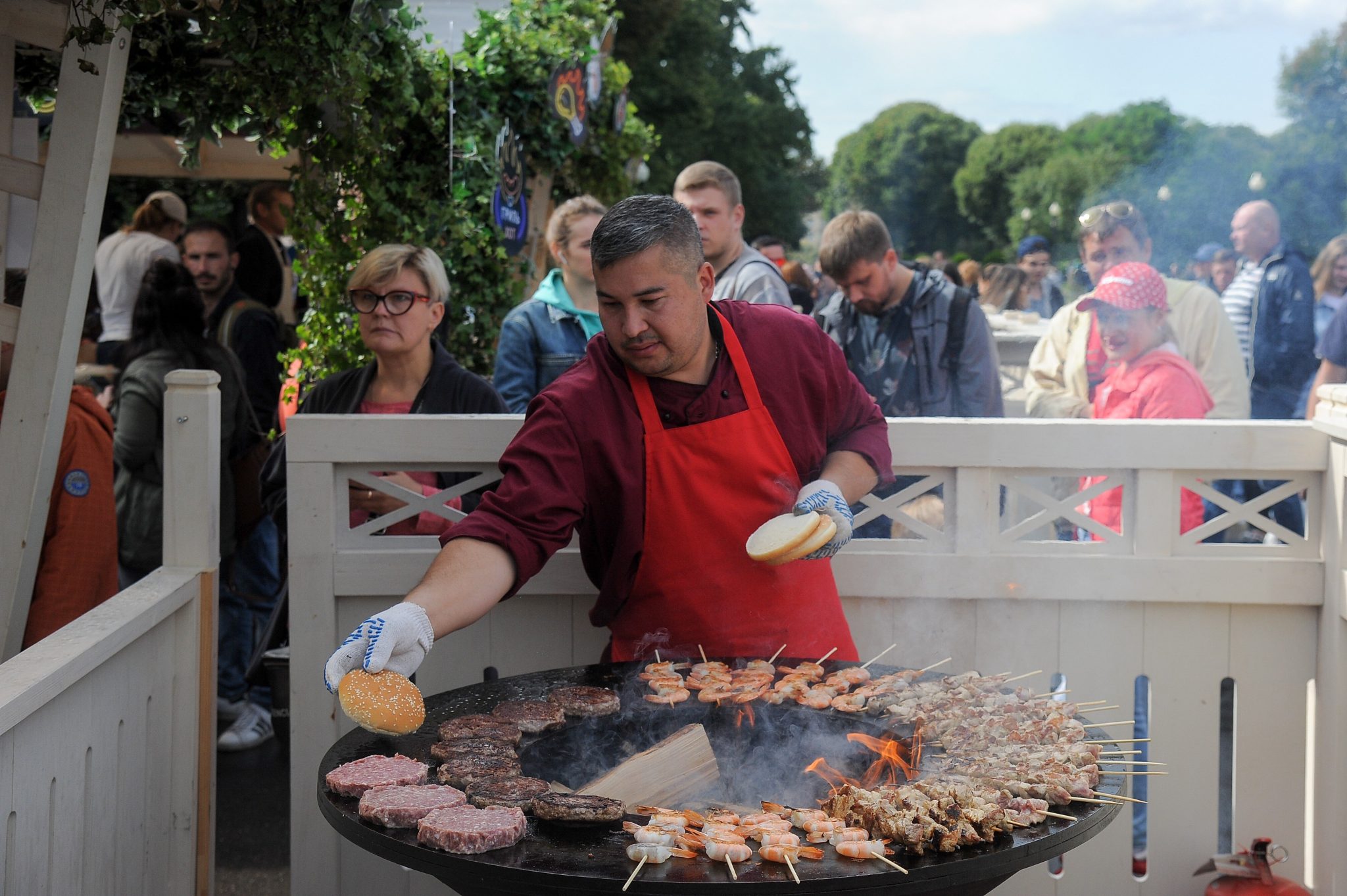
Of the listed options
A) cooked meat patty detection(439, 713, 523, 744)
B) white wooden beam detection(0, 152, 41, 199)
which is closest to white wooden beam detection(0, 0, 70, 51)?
white wooden beam detection(0, 152, 41, 199)

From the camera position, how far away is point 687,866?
5.61ft

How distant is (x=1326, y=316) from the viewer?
6.38 metres

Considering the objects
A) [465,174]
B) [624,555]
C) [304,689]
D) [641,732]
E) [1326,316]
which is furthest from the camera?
[1326,316]

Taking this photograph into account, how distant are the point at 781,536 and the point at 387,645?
856 millimetres

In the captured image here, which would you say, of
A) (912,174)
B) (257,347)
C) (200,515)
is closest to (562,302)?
(257,347)

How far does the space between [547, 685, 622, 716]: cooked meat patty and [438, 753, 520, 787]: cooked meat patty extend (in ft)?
0.88

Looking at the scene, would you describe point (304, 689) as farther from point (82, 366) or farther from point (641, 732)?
point (82, 366)

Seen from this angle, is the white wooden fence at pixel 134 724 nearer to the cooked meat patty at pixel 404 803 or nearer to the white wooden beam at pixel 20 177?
the white wooden beam at pixel 20 177

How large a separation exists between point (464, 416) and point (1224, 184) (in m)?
30.8

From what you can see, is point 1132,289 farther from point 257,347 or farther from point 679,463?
point 257,347

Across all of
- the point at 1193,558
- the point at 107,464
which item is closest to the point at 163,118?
the point at 107,464

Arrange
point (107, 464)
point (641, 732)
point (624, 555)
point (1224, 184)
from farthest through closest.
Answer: point (1224, 184) < point (107, 464) < point (624, 555) < point (641, 732)

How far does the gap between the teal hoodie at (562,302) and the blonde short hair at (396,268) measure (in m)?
0.69

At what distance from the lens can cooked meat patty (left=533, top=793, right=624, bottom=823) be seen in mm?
1844
